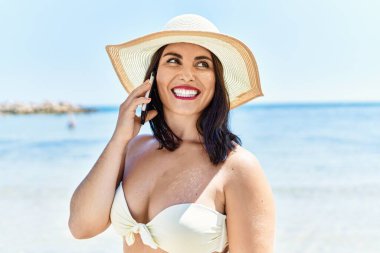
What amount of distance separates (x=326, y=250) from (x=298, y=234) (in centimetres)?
56

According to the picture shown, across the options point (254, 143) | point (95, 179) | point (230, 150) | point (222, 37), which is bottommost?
point (254, 143)

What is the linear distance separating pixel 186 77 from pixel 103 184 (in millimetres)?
593

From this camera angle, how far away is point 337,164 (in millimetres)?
12484

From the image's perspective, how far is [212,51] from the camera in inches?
101

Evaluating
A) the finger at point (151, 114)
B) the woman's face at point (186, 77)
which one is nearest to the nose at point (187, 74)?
the woman's face at point (186, 77)

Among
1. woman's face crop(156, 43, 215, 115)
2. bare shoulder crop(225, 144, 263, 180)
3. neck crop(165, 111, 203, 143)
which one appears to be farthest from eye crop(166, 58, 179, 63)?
bare shoulder crop(225, 144, 263, 180)

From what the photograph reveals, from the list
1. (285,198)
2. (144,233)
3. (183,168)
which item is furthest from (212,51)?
(285,198)

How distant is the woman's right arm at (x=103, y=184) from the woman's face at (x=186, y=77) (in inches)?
4.4

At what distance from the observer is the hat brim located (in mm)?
→ 2504

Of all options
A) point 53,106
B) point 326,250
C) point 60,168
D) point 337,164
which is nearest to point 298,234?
point 326,250

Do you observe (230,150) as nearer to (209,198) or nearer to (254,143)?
(209,198)

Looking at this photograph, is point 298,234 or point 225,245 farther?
point 298,234

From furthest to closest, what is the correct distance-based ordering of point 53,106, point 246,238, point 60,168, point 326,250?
point 53,106 → point 60,168 → point 326,250 → point 246,238

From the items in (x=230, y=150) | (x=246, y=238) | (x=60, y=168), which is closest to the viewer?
(x=246, y=238)
